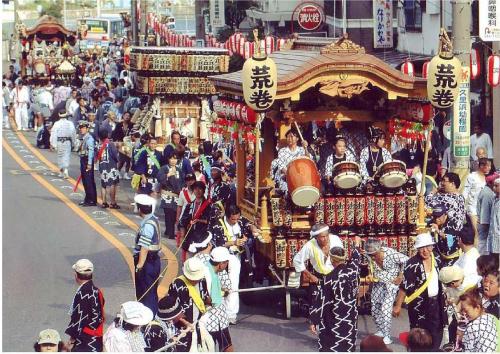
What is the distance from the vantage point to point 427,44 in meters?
29.8

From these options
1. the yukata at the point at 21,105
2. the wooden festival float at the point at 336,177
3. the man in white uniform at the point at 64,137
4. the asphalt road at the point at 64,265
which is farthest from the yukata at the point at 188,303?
the yukata at the point at 21,105

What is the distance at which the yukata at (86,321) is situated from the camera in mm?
10375

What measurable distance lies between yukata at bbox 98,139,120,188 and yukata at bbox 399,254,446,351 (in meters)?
11.3

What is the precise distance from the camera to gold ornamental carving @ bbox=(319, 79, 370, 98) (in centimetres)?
1384

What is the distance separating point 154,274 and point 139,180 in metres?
7.20

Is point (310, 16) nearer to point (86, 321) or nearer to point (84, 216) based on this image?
point (84, 216)

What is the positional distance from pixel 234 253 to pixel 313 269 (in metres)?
1.47

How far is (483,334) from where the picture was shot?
28.9 ft

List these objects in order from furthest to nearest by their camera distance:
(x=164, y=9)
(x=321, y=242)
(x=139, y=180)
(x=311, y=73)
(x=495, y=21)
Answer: (x=164, y=9)
(x=139, y=180)
(x=495, y=21)
(x=311, y=73)
(x=321, y=242)

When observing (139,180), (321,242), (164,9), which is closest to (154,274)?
(321,242)

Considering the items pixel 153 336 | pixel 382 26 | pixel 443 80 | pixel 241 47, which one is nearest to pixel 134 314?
pixel 153 336

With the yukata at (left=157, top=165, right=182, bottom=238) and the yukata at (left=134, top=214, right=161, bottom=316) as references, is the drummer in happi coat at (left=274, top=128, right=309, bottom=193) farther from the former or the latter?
the yukata at (left=157, top=165, right=182, bottom=238)

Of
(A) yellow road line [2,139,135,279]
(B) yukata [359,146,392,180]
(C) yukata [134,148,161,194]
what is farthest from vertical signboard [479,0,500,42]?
(A) yellow road line [2,139,135,279]

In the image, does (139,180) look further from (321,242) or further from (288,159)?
(321,242)
